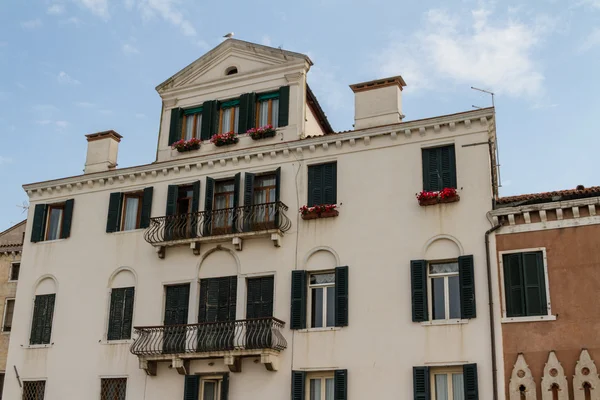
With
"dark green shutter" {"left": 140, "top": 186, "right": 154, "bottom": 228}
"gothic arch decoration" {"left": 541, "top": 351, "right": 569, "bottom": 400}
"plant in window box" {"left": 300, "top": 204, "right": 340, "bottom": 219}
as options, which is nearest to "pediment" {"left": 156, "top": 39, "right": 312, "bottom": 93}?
"dark green shutter" {"left": 140, "top": 186, "right": 154, "bottom": 228}

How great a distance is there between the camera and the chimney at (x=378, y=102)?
2597 centimetres

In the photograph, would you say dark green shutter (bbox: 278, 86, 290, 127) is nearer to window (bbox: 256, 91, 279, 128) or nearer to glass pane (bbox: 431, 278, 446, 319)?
window (bbox: 256, 91, 279, 128)

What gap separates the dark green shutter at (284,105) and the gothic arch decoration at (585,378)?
12217 mm

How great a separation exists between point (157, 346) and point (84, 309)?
3.94 m

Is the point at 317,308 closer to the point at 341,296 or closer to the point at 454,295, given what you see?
the point at 341,296

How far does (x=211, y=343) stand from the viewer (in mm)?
24625

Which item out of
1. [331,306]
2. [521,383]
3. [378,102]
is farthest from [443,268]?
[378,102]

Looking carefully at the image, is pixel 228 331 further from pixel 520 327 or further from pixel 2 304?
pixel 2 304

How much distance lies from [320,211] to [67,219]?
404 inches

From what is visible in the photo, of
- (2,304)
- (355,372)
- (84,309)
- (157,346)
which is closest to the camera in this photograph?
(355,372)

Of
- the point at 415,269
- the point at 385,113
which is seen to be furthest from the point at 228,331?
the point at 385,113

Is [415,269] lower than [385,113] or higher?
lower

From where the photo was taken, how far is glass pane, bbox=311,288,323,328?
80.3 ft

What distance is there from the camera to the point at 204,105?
94.9 ft
